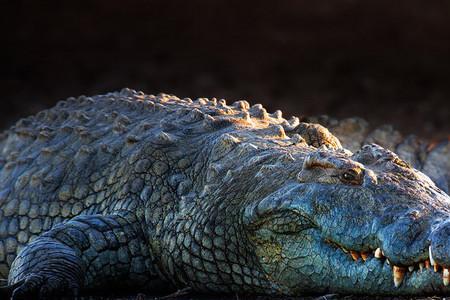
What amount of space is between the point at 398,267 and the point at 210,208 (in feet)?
3.59

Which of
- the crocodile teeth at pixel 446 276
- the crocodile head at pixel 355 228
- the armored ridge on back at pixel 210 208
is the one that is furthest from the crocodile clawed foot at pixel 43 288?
the crocodile teeth at pixel 446 276

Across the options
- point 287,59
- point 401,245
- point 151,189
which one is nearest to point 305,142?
point 151,189

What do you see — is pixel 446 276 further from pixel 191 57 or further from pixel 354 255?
pixel 191 57

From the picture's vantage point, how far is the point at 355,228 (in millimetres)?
3490

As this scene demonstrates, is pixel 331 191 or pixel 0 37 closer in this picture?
pixel 331 191

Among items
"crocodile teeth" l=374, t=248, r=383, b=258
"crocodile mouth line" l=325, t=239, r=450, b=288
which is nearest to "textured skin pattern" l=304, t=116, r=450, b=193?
"crocodile mouth line" l=325, t=239, r=450, b=288

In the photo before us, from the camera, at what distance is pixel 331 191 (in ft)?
12.0

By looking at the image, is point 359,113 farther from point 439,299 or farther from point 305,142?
point 439,299

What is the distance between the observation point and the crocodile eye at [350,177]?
362 centimetres

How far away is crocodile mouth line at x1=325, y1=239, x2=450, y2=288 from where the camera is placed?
3.16m

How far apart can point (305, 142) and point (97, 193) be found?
1058 millimetres

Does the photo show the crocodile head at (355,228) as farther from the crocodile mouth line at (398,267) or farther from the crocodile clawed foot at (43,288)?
the crocodile clawed foot at (43,288)

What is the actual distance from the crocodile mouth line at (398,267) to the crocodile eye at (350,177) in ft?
0.74

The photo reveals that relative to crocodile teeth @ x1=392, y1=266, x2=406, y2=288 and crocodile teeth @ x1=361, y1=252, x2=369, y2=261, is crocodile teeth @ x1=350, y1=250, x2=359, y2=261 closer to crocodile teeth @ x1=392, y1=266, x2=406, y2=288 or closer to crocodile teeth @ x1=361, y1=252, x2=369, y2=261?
crocodile teeth @ x1=361, y1=252, x2=369, y2=261
